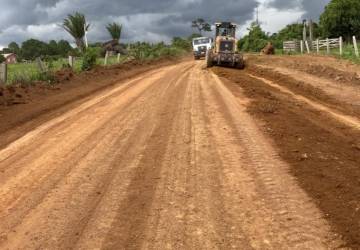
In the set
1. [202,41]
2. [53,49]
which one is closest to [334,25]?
[202,41]

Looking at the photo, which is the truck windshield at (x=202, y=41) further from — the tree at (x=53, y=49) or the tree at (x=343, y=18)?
the tree at (x=53, y=49)

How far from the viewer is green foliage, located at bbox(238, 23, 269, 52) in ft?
229

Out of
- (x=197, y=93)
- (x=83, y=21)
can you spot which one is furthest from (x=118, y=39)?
(x=197, y=93)

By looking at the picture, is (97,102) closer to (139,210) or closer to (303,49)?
(139,210)

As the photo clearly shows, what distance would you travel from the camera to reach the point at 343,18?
224 ft

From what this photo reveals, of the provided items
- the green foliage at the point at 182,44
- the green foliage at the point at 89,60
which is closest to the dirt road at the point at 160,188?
the green foliage at the point at 89,60

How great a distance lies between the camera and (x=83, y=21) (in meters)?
41.1

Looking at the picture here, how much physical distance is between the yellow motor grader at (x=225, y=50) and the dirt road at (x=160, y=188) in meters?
16.8

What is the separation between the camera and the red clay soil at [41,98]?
44.9 feet

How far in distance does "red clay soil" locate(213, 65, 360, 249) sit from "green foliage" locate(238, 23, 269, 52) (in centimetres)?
5512

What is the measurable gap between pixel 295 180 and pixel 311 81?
1609 cm

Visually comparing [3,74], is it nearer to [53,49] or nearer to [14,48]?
[53,49]

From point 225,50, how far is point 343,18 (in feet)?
139

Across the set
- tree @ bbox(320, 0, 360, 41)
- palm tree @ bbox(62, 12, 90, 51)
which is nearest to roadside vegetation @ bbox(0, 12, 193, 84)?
palm tree @ bbox(62, 12, 90, 51)
